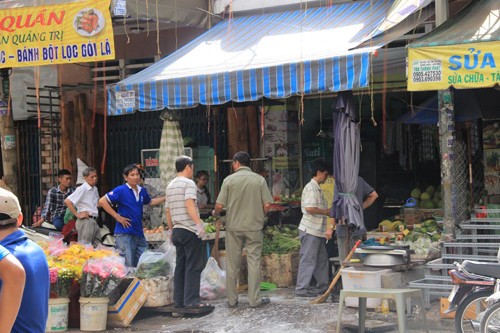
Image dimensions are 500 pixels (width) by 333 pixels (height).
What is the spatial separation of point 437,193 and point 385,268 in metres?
3.85

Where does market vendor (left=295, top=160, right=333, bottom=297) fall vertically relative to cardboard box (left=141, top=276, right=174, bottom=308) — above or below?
above

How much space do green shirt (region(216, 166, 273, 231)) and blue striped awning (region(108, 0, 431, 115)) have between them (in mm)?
1329

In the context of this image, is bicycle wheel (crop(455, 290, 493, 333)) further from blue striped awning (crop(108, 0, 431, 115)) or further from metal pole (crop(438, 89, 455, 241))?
blue striped awning (crop(108, 0, 431, 115))

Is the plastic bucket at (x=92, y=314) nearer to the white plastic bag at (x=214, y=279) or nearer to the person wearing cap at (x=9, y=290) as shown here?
the white plastic bag at (x=214, y=279)

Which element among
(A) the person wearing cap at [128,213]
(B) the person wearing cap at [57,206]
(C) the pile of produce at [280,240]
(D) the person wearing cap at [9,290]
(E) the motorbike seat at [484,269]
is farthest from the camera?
(B) the person wearing cap at [57,206]

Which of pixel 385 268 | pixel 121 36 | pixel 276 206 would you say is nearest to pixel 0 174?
pixel 121 36

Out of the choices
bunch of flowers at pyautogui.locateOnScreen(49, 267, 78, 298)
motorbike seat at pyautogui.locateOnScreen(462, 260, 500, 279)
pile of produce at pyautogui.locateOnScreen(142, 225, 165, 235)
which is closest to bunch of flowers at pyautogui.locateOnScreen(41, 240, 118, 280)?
bunch of flowers at pyautogui.locateOnScreen(49, 267, 78, 298)

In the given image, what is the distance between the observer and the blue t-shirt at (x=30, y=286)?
3.91 metres

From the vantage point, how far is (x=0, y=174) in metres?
16.6

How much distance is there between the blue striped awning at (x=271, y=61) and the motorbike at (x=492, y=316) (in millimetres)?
3571

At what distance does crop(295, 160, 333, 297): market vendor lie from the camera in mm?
10367

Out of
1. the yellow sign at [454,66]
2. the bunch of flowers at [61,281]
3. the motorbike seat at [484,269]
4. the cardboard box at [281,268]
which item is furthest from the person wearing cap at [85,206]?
the motorbike seat at [484,269]

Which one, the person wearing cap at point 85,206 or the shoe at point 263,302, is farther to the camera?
the person wearing cap at point 85,206

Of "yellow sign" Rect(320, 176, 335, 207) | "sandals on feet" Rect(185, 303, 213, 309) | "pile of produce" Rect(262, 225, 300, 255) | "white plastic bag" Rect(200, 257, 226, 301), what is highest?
"yellow sign" Rect(320, 176, 335, 207)
